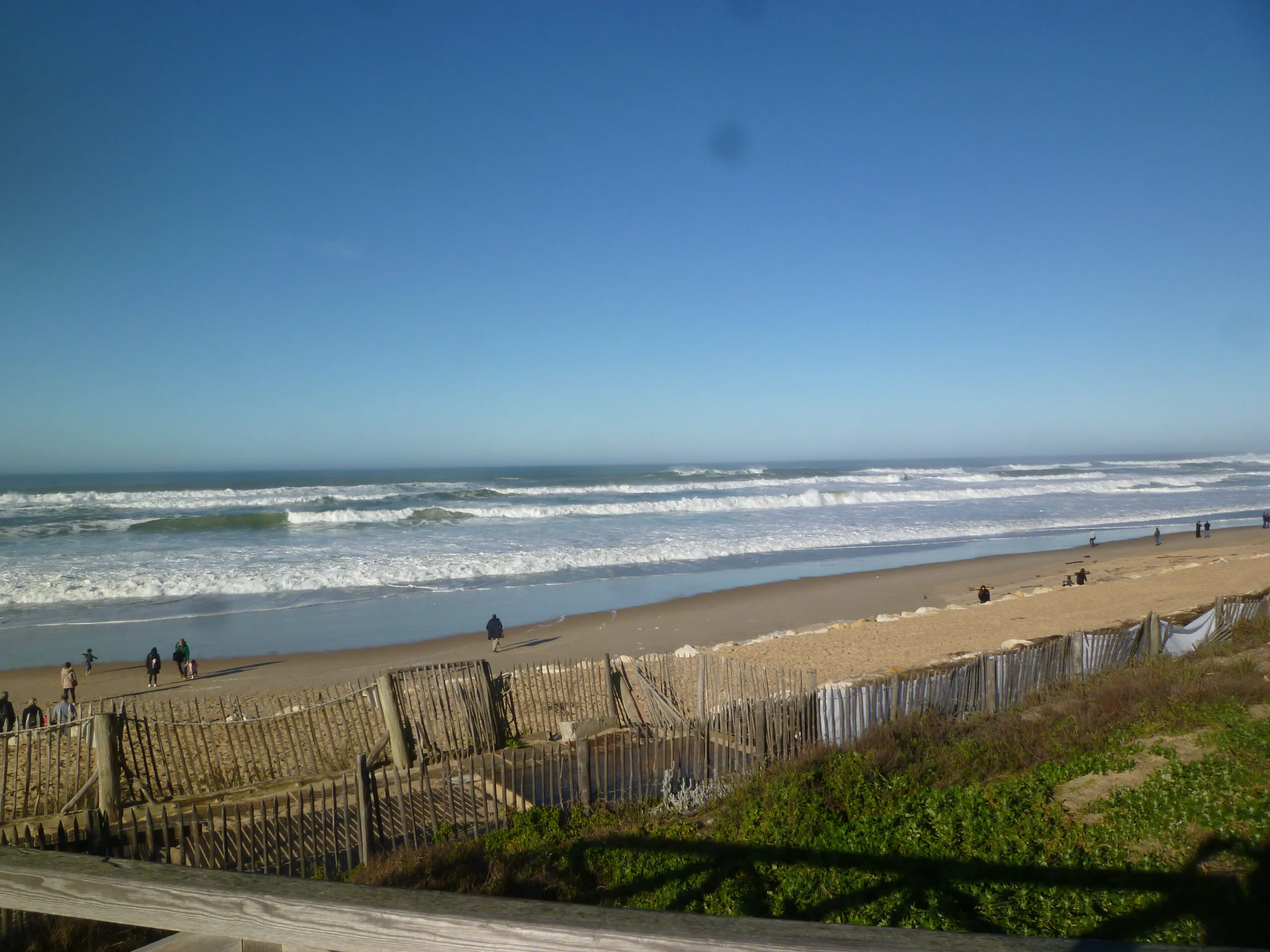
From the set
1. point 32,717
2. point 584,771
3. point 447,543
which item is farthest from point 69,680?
point 447,543

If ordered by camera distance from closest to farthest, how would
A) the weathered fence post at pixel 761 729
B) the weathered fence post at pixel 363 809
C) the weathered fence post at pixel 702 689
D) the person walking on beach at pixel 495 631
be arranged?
the weathered fence post at pixel 363 809 < the weathered fence post at pixel 761 729 < the weathered fence post at pixel 702 689 < the person walking on beach at pixel 495 631

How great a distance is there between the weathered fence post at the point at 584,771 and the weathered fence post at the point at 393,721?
2.74 metres

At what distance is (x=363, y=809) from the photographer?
24.2 ft

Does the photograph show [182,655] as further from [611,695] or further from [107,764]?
[611,695]

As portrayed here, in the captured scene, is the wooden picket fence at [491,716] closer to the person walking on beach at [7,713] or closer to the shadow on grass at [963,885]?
the shadow on grass at [963,885]

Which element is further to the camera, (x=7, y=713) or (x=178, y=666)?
(x=178, y=666)

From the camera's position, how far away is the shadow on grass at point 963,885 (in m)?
4.55

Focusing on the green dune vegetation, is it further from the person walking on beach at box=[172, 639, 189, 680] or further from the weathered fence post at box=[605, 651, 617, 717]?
the person walking on beach at box=[172, 639, 189, 680]

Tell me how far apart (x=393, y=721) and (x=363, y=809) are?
91.7 inches

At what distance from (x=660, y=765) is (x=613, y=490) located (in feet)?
205

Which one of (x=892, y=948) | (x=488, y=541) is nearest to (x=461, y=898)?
(x=892, y=948)

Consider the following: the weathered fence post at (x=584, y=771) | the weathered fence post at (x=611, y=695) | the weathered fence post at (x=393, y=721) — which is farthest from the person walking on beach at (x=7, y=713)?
the weathered fence post at (x=584, y=771)

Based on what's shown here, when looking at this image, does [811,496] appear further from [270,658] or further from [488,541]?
[270,658]

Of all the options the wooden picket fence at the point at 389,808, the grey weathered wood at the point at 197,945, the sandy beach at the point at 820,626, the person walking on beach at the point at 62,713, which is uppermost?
the grey weathered wood at the point at 197,945
